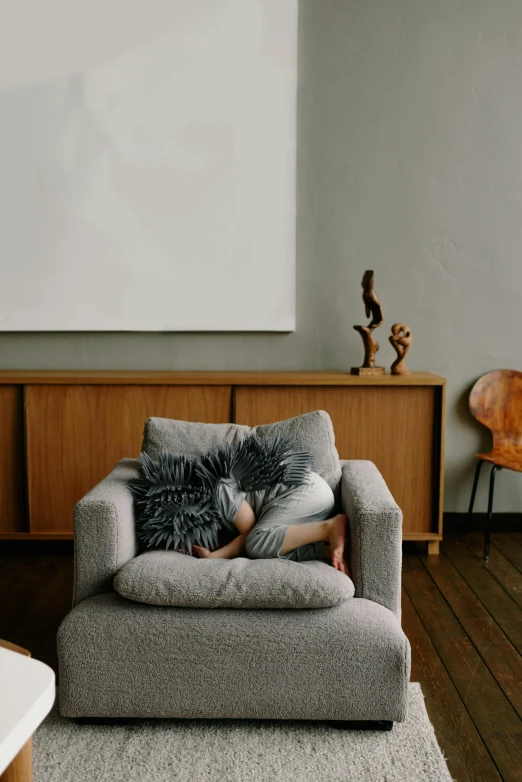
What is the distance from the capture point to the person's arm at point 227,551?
2.26 metres

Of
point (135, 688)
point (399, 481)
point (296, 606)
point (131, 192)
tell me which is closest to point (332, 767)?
point (296, 606)

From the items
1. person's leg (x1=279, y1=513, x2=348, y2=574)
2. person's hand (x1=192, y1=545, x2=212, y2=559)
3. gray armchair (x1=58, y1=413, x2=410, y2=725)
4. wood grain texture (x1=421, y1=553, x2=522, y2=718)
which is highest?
person's leg (x1=279, y1=513, x2=348, y2=574)

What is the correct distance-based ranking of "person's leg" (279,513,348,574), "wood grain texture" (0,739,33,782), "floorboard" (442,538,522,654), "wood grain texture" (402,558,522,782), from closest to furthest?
"wood grain texture" (0,739,33,782), "wood grain texture" (402,558,522,782), "person's leg" (279,513,348,574), "floorboard" (442,538,522,654)

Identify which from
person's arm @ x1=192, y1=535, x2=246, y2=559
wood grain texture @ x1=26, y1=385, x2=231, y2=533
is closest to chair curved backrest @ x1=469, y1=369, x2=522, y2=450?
wood grain texture @ x1=26, y1=385, x2=231, y2=533

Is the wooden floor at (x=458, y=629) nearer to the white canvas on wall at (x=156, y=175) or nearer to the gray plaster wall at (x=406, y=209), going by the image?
the gray plaster wall at (x=406, y=209)

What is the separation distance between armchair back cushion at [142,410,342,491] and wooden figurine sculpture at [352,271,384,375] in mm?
918

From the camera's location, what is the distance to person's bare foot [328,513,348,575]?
7.05ft

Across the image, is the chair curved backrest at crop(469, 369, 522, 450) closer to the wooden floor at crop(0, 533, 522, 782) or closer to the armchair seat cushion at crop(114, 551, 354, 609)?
the wooden floor at crop(0, 533, 522, 782)

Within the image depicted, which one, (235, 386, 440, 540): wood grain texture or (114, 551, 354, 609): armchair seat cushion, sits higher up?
(235, 386, 440, 540): wood grain texture

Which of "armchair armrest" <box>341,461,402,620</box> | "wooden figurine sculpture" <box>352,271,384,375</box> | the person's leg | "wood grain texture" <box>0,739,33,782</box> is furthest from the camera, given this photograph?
"wooden figurine sculpture" <box>352,271,384,375</box>

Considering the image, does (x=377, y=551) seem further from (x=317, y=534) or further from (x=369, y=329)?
(x=369, y=329)

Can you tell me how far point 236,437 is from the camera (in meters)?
2.58

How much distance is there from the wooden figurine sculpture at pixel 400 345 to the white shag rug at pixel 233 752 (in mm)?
1763

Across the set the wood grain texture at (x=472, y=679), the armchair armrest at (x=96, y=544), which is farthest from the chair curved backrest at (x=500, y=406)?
the armchair armrest at (x=96, y=544)
